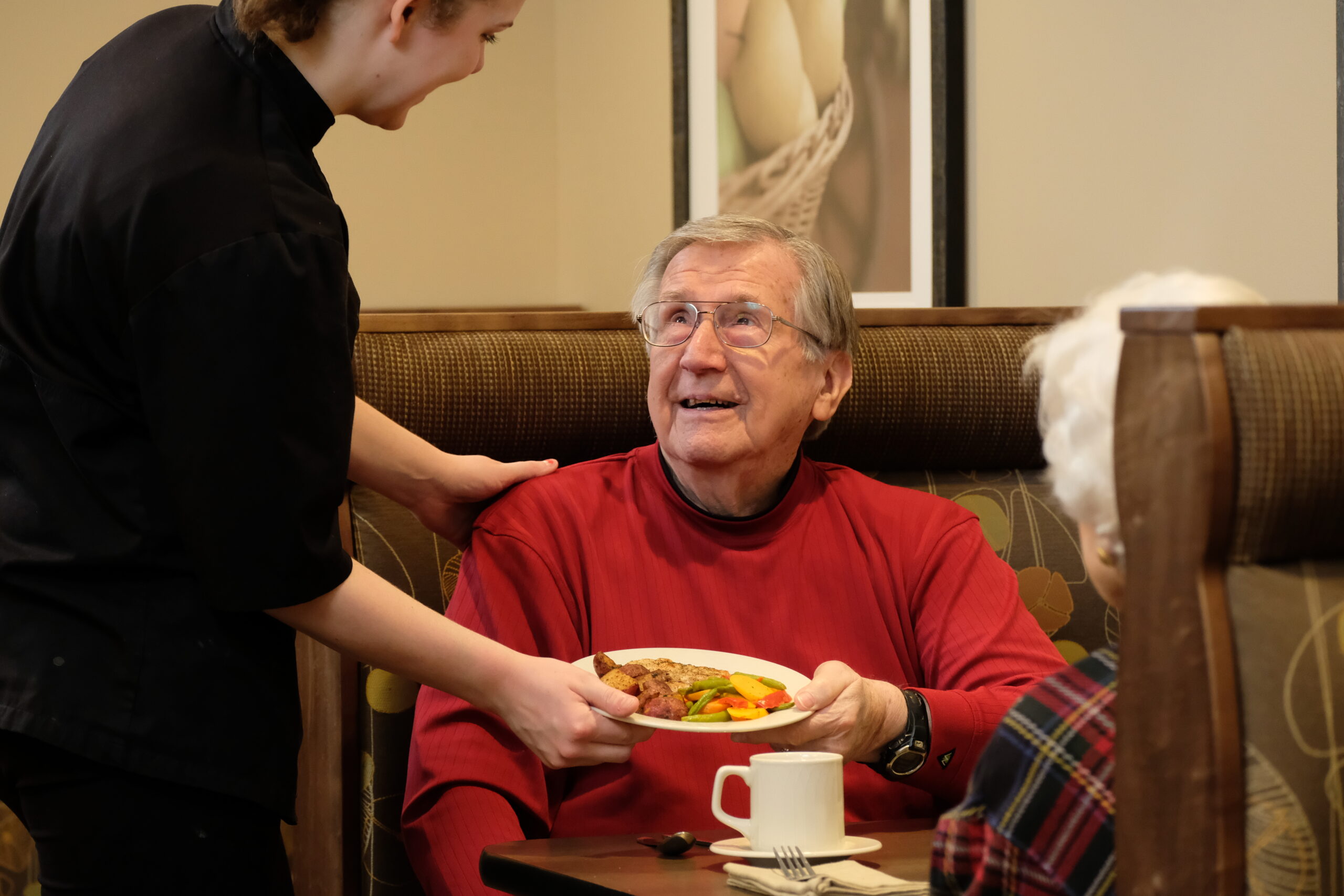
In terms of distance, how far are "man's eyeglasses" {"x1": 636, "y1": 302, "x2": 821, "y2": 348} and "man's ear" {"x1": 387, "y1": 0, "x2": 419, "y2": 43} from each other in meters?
0.69

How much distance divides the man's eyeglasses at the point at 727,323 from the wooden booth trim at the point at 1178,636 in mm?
974

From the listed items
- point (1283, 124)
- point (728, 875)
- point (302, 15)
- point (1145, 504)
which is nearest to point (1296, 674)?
point (1145, 504)

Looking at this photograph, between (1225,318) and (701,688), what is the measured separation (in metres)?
0.66

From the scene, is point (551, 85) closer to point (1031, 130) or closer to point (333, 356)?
point (1031, 130)

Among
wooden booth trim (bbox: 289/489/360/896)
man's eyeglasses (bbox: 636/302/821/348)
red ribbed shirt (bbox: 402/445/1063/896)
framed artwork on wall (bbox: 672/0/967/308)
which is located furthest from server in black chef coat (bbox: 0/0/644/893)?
framed artwork on wall (bbox: 672/0/967/308)

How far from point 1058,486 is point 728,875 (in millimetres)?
402

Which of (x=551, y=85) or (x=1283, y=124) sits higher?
(x=551, y=85)

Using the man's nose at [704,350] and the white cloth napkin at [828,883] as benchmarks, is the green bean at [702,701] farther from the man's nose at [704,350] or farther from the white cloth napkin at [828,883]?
the man's nose at [704,350]

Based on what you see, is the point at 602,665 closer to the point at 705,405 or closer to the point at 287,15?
the point at 705,405

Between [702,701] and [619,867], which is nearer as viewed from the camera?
[619,867]

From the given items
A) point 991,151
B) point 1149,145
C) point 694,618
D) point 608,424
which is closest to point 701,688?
point 694,618

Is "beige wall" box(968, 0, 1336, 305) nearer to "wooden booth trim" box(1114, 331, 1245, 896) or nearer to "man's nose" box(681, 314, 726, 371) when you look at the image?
"man's nose" box(681, 314, 726, 371)

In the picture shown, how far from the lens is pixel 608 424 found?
1.88 m

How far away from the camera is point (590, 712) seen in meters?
1.18
